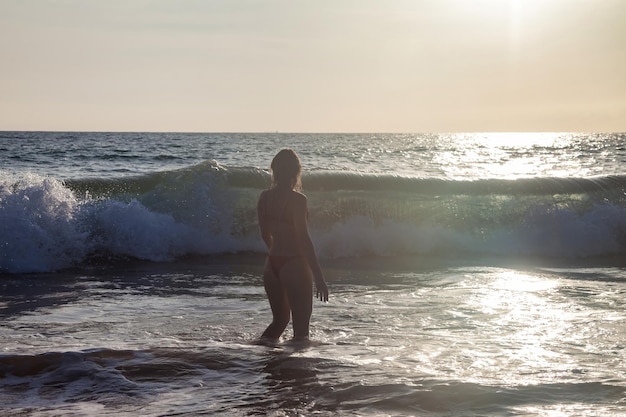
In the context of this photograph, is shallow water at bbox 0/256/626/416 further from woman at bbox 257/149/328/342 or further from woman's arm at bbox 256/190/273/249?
woman's arm at bbox 256/190/273/249

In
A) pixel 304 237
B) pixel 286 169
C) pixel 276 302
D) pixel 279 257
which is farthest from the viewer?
pixel 276 302

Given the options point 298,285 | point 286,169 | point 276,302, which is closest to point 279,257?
point 298,285

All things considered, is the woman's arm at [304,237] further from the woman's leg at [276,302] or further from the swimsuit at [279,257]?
the woman's leg at [276,302]

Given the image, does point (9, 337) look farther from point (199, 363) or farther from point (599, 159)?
point (599, 159)

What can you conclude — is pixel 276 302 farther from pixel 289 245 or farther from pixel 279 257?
pixel 289 245

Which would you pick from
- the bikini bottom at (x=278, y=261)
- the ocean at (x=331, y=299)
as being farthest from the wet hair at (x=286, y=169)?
the ocean at (x=331, y=299)

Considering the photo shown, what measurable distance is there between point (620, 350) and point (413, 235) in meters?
9.31

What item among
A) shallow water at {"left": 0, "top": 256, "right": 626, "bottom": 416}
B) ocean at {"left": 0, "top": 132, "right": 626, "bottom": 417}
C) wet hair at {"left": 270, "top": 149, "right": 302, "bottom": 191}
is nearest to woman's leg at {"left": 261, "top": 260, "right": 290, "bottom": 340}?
shallow water at {"left": 0, "top": 256, "right": 626, "bottom": 416}

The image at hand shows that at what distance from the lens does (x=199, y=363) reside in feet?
21.7

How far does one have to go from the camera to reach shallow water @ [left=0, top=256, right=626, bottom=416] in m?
5.61

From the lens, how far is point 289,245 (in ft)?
23.2

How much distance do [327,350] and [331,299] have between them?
3238mm

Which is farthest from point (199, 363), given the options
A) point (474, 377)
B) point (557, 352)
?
point (557, 352)

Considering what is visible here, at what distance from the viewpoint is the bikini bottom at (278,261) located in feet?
23.3
